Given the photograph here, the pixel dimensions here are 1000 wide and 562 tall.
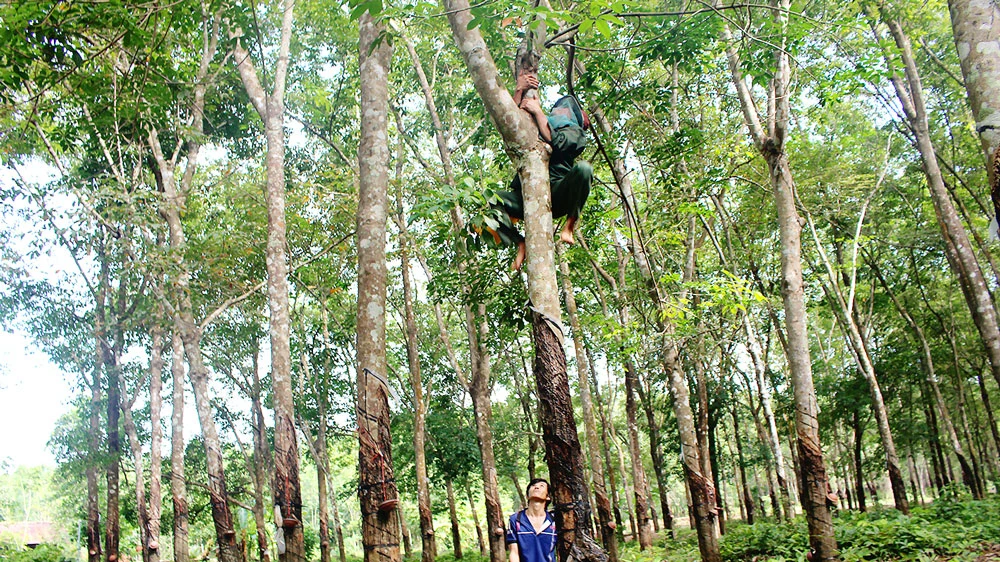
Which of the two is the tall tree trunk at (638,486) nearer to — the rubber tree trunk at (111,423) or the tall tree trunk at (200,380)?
the tall tree trunk at (200,380)

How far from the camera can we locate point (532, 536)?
3.79 m

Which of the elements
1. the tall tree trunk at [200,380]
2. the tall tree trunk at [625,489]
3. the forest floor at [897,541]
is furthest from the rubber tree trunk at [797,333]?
the tall tree trunk at [625,489]

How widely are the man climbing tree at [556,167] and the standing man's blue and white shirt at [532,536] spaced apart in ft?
5.05

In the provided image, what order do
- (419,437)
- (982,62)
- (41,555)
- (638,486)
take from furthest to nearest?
(41,555), (638,486), (419,437), (982,62)

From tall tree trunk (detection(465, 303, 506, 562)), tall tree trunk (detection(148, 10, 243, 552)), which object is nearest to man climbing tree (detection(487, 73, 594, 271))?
tall tree trunk (detection(465, 303, 506, 562))

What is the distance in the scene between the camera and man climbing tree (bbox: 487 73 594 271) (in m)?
3.50

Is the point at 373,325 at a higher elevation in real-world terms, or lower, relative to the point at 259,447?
higher

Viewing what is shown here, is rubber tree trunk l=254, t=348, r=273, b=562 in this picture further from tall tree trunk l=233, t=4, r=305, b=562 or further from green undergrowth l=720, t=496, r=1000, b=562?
green undergrowth l=720, t=496, r=1000, b=562

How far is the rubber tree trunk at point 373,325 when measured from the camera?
4375 millimetres

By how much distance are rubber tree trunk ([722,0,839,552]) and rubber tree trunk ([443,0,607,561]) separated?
157 inches

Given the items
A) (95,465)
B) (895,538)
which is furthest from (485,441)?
(95,465)

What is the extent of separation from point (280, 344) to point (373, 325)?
11.8 ft

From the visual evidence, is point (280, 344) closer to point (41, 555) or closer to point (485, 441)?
point (485, 441)

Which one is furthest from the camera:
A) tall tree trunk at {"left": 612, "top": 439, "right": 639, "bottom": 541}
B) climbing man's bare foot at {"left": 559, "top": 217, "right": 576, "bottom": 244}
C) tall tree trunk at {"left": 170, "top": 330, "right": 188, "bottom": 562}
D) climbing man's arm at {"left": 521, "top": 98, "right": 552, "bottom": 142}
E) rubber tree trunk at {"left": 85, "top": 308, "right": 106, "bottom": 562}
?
tall tree trunk at {"left": 612, "top": 439, "right": 639, "bottom": 541}
